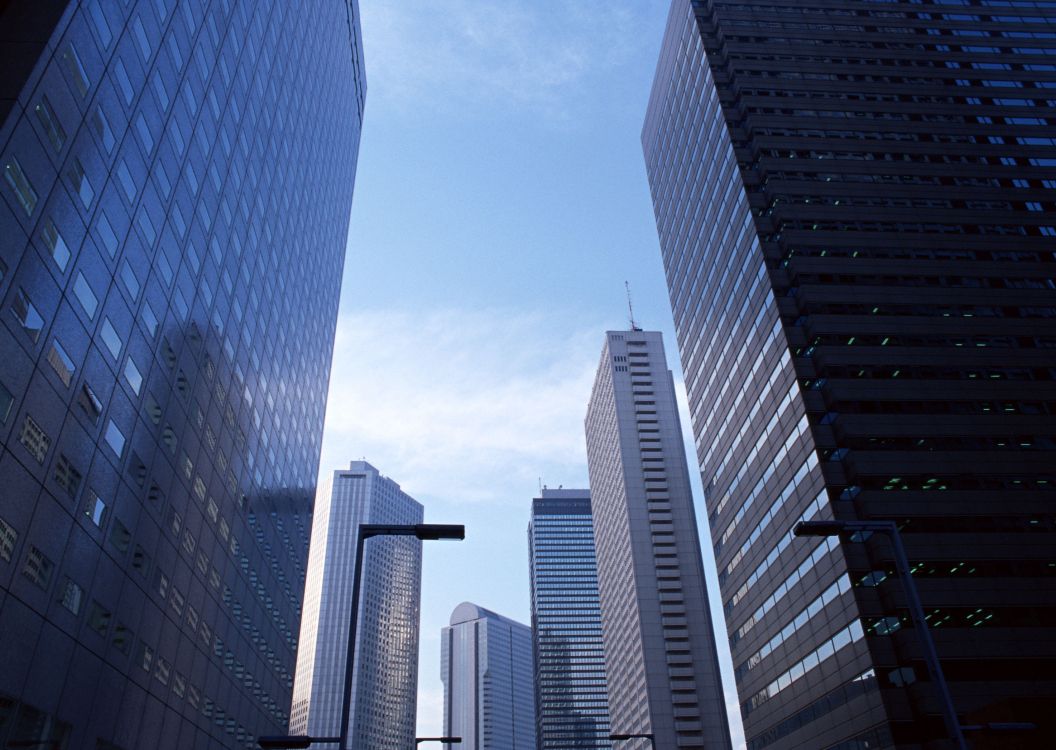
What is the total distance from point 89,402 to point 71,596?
25.8 ft

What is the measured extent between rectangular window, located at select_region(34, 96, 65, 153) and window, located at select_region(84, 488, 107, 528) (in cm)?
1409

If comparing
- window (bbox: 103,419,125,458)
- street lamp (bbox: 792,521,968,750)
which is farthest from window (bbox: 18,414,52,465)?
street lamp (bbox: 792,521,968,750)

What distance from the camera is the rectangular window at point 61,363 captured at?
31703mm

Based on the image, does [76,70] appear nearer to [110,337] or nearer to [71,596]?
[110,337]

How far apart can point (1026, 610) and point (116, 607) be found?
175 feet

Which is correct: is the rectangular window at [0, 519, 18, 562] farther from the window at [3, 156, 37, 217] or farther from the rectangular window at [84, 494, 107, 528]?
the window at [3, 156, 37, 217]

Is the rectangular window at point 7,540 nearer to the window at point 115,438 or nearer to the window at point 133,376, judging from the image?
the window at point 115,438

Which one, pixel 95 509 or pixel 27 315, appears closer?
pixel 27 315

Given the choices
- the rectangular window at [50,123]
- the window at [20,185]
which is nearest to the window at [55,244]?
the window at [20,185]

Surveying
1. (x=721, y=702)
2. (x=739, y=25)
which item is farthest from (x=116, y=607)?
(x=721, y=702)

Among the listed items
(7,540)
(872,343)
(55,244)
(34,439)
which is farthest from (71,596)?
(872,343)

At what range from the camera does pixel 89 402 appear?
1387 inches

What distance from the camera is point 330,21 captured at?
8950 cm

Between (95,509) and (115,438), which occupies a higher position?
(115,438)
